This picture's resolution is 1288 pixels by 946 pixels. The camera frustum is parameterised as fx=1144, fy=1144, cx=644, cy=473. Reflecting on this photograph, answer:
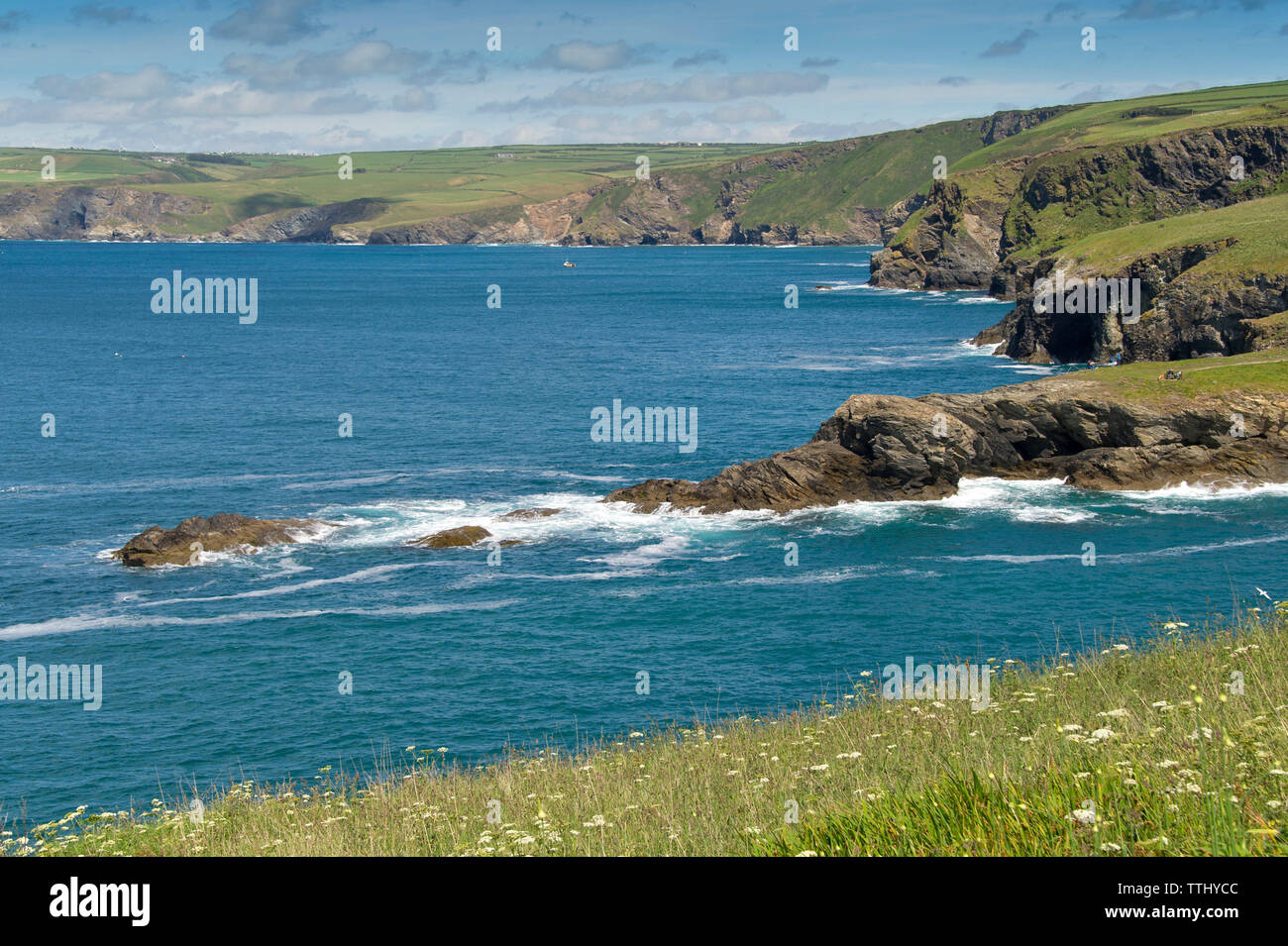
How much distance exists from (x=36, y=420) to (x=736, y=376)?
189 feet

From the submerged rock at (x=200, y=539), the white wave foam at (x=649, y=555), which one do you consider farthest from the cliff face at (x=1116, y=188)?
the submerged rock at (x=200, y=539)

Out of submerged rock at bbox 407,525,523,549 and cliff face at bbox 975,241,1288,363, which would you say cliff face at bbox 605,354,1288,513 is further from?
cliff face at bbox 975,241,1288,363

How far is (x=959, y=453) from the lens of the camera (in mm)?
58906

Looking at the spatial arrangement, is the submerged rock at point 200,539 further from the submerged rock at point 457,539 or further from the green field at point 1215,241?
the green field at point 1215,241

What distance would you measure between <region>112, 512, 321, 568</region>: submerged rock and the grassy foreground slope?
2876 centimetres

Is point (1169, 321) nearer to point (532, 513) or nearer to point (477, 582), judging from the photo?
point (532, 513)

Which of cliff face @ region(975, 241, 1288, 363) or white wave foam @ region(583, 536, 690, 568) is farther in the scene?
cliff face @ region(975, 241, 1288, 363)

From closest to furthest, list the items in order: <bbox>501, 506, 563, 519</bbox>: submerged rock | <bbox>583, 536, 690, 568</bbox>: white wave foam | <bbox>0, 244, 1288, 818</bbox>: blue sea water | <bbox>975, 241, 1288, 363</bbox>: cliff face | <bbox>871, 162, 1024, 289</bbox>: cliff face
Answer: <bbox>0, 244, 1288, 818</bbox>: blue sea water
<bbox>583, 536, 690, 568</bbox>: white wave foam
<bbox>501, 506, 563, 519</bbox>: submerged rock
<bbox>975, 241, 1288, 363</bbox>: cliff face
<bbox>871, 162, 1024, 289</bbox>: cliff face

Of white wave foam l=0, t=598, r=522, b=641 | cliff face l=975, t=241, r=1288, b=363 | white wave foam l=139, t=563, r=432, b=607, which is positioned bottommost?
white wave foam l=0, t=598, r=522, b=641

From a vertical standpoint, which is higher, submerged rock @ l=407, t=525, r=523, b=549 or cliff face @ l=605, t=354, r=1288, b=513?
cliff face @ l=605, t=354, r=1288, b=513

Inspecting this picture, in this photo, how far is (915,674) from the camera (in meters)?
34.2

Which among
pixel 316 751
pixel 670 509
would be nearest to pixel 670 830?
pixel 316 751

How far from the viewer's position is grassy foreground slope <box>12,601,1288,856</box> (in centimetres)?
861

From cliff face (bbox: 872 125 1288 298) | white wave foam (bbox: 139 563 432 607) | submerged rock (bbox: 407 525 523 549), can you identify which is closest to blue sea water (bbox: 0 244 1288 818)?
white wave foam (bbox: 139 563 432 607)
